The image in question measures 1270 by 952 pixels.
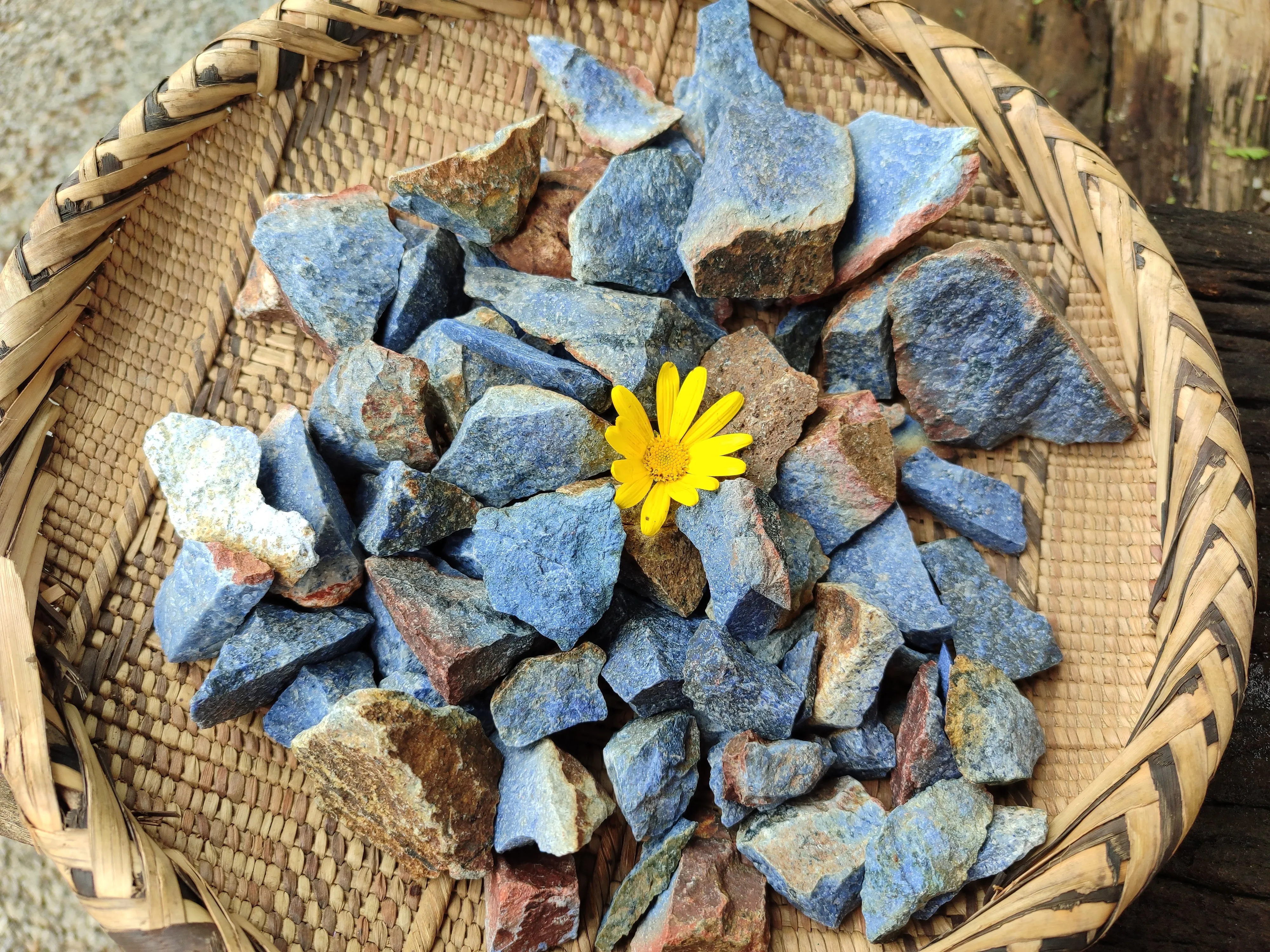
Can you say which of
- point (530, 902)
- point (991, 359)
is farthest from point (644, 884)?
point (991, 359)

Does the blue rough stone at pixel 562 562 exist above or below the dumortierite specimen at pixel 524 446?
below

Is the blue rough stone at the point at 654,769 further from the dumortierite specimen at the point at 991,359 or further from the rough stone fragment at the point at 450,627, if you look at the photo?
the dumortierite specimen at the point at 991,359

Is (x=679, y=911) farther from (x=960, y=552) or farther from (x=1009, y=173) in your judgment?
(x=1009, y=173)

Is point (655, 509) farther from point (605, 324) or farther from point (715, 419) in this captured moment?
point (605, 324)

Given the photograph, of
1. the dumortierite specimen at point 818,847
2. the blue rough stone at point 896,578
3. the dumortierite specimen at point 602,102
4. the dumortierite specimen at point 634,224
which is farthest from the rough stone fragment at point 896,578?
the dumortierite specimen at point 602,102

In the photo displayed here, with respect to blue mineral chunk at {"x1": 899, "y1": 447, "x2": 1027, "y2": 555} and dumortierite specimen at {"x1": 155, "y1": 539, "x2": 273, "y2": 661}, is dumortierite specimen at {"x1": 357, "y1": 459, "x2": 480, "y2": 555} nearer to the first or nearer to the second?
dumortierite specimen at {"x1": 155, "y1": 539, "x2": 273, "y2": 661}
